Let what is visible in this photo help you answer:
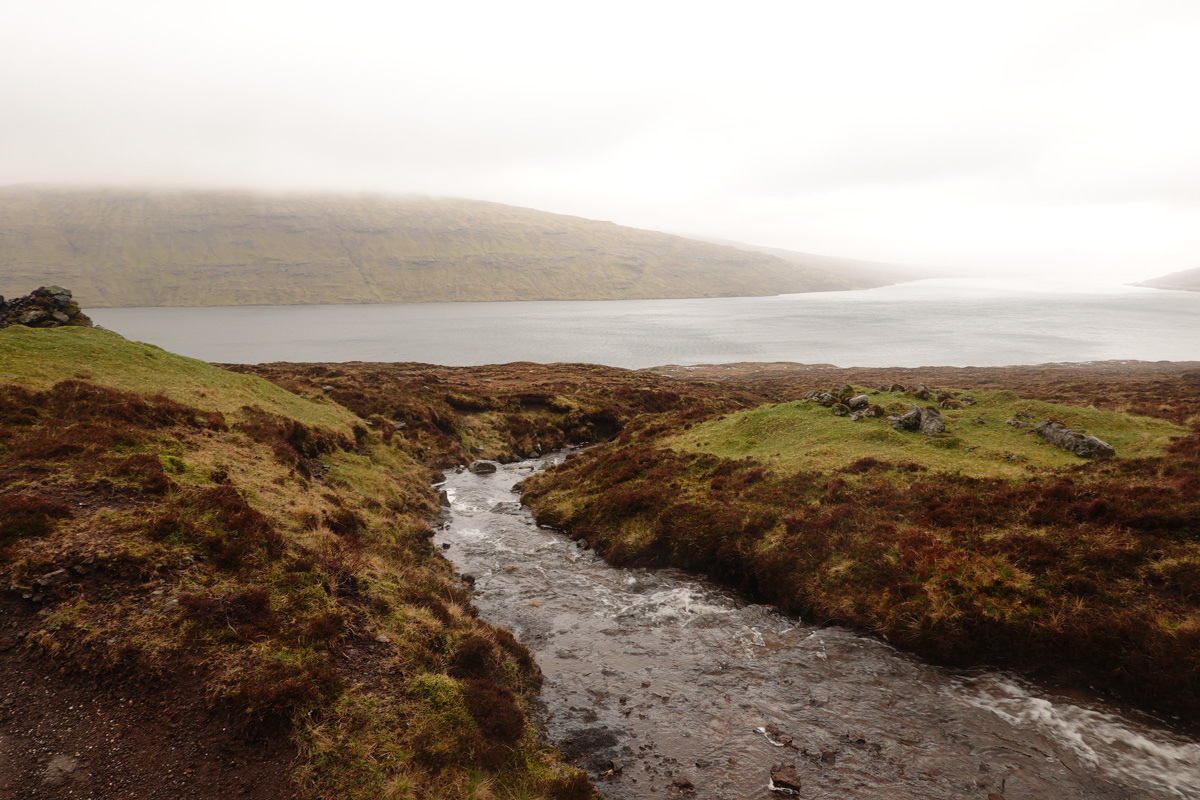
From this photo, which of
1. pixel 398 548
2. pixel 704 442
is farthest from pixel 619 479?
pixel 398 548

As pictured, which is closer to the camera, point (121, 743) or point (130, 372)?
point (121, 743)

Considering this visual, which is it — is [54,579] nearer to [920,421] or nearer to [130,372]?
[130,372]

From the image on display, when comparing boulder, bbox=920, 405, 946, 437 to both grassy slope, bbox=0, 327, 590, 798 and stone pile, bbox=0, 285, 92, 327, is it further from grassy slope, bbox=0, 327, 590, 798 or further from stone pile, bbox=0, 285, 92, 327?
stone pile, bbox=0, 285, 92, 327

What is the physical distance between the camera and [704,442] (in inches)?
1265

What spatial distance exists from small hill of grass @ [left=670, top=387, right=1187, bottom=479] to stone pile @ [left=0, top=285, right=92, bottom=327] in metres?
36.9

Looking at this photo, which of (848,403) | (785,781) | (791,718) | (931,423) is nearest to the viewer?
(785,781)

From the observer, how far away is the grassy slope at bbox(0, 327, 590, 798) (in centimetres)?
1010

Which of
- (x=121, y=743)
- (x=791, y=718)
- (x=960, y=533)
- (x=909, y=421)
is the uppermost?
(x=909, y=421)

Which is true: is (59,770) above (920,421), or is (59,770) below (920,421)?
below

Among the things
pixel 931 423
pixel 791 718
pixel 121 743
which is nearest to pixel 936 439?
pixel 931 423

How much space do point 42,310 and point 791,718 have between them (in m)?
41.8

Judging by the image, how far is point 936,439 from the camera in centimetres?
2527

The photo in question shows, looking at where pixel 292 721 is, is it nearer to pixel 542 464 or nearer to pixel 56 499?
pixel 56 499

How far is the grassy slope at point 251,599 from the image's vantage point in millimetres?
10102
